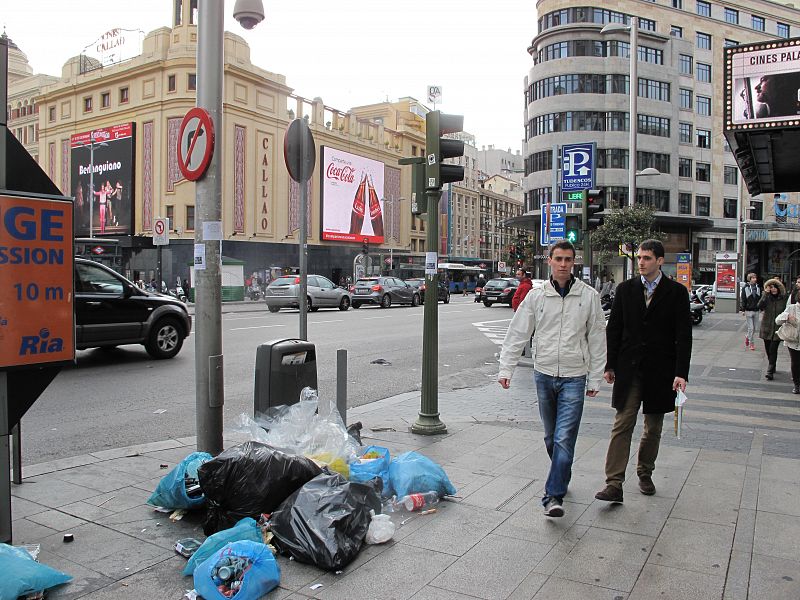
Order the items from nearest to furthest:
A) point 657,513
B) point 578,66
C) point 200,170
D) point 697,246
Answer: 1. point 657,513
2. point 200,170
3. point 578,66
4. point 697,246

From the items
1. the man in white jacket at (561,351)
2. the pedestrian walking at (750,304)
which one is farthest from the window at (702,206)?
the man in white jacket at (561,351)

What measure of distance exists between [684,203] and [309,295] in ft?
145

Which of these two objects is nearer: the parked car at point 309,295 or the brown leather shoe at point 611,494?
the brown leather shoe at point 611,494

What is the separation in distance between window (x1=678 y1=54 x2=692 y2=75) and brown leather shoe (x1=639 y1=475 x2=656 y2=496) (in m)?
62.1

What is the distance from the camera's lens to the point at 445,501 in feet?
15.1

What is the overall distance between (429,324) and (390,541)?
2.93 metres

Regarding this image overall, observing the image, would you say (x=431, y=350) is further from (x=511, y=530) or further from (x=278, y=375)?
(x=511, y=530)

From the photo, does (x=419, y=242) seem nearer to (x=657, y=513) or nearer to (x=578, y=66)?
(x=578, y=66)

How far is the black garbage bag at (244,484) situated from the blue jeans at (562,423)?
1.65 meters

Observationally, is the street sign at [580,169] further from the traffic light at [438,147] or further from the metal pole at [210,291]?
the metal pole at [210,291]

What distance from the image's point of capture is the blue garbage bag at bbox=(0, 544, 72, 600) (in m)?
2.99

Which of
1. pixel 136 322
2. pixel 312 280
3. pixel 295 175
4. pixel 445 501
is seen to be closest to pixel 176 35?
pixel 312 280

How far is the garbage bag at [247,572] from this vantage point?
124 inches

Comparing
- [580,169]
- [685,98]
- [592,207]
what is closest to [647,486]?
[592,207]
